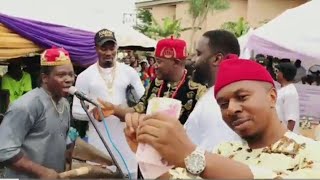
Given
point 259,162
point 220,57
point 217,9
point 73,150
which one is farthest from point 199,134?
point 217,9

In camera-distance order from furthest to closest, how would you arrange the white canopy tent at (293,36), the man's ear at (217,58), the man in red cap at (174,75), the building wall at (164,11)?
the building wall at (164,11), the white canopy tent at (293,36), the man in red cap at (174,75), the man's ear at (217,58)

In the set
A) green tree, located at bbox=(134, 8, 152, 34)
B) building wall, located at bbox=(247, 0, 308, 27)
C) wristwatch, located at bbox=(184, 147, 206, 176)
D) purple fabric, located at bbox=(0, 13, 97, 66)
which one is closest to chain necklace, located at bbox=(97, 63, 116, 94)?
purple fabric, located at bbox=(0, 13, 97, 66)

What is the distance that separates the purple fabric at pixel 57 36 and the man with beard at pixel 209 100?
15.2 ft

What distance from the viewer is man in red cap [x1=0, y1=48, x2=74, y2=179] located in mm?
3562

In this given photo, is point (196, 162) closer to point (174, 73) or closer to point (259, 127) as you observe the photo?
point (259, 127)

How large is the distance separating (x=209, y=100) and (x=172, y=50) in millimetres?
913

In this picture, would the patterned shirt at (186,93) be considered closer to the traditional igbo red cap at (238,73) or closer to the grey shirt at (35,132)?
the grey shirt at (35,132)

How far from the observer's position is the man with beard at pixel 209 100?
328 centimetres

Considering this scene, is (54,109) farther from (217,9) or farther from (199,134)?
(217,9)

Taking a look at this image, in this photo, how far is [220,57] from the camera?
368cm

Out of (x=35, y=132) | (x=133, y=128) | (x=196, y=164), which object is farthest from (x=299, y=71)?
(x=196, y=164)

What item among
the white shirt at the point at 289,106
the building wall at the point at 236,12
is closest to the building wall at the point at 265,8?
the building wall at the point at 236,12

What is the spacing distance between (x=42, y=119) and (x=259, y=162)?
1.98m

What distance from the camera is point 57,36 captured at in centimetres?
866
